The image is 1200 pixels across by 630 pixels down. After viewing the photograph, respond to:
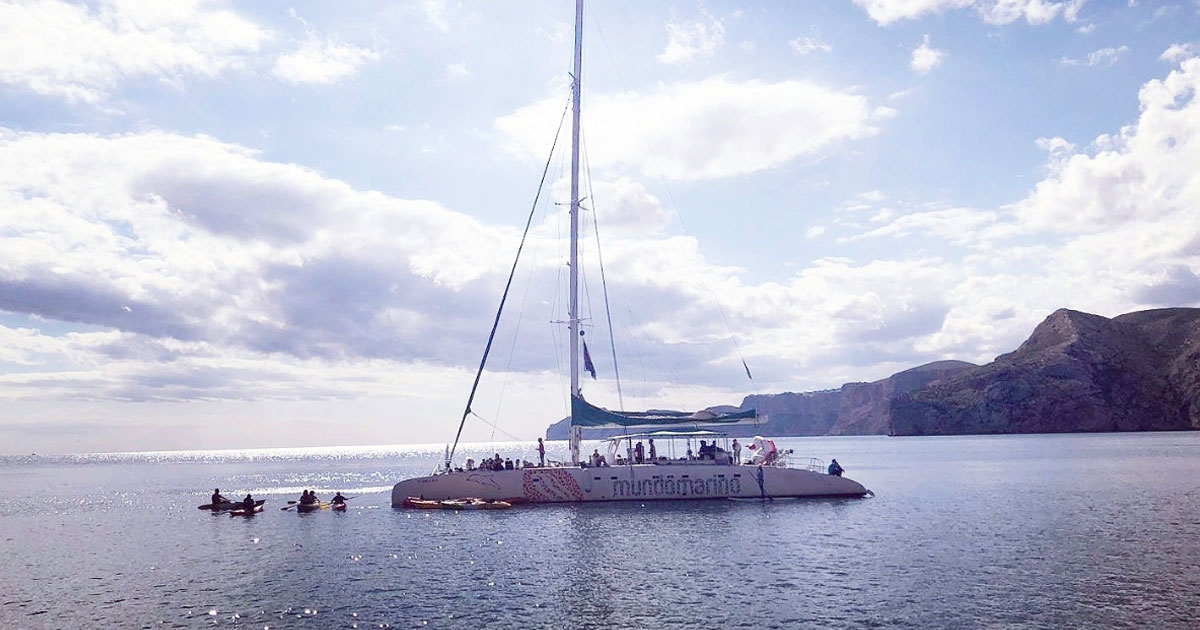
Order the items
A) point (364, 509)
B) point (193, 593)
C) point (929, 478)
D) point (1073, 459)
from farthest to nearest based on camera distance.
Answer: point (1073, 459)
point (929, 478)
point (364, 509)
point (193, 593)

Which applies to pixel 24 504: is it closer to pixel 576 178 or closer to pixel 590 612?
pixel 576 178

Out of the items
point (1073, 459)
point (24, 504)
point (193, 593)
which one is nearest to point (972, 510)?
point (193, 593)

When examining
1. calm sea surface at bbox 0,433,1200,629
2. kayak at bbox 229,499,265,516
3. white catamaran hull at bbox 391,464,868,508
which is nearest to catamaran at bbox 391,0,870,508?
white catamaran hull at bbox 391,464,868,508

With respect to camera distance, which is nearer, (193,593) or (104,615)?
(104,615)

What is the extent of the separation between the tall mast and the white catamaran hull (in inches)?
76.7

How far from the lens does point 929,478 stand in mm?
79188

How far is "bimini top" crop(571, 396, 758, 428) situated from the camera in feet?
164

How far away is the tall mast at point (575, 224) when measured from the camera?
50.2 metres

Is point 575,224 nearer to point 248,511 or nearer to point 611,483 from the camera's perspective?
point 611,483

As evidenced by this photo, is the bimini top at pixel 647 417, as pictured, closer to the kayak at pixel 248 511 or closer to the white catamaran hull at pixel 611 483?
the white catamaran hull at pixel 611 483

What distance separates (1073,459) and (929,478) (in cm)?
3479

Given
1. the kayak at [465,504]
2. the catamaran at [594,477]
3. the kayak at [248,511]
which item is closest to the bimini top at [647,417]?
the catamaran at [594,477]

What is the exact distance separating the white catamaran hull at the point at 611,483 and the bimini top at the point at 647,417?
275cm

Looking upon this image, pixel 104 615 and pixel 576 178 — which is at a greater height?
pixel 576 178
